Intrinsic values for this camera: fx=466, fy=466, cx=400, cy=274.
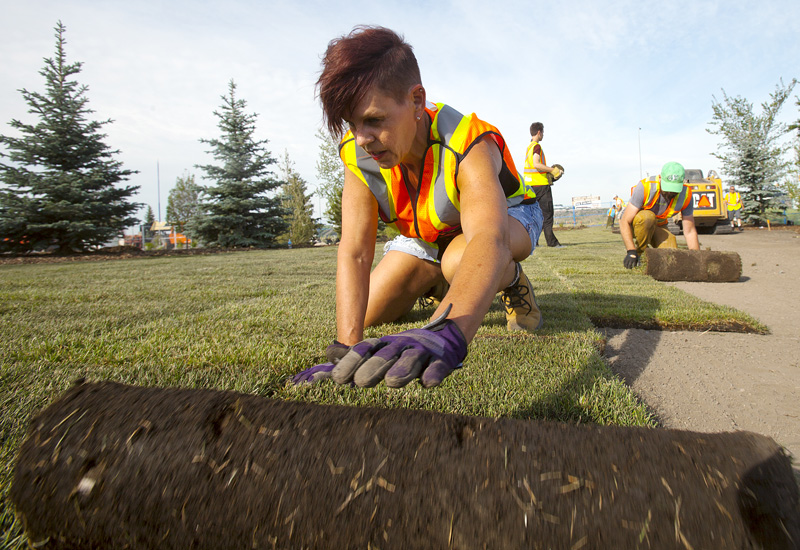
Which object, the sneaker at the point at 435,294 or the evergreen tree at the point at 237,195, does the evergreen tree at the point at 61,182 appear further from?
the sneaker at the point at 435,294

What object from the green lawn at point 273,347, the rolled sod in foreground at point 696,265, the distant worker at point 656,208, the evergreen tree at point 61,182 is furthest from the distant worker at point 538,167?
the evergreen tree at point 61,182

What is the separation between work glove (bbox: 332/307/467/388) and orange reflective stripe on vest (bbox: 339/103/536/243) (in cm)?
130

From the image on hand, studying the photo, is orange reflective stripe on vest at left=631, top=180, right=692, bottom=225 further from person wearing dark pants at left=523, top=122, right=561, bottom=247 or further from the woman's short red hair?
the woman's short red hair

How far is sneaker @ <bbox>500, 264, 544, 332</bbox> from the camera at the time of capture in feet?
10.8

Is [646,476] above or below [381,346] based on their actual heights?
below

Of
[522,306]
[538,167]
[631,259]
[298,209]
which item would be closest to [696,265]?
[631,259]

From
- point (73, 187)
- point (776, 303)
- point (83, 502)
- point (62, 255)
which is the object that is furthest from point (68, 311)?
point (73, 187)

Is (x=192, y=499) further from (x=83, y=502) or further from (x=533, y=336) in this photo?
(x=533, y=336)

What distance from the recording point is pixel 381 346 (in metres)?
1.02

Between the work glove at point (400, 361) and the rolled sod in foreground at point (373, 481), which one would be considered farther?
the work glove at point (400, 361)

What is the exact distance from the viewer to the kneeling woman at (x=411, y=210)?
1054 mm

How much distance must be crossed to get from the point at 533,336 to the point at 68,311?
368 centimetres

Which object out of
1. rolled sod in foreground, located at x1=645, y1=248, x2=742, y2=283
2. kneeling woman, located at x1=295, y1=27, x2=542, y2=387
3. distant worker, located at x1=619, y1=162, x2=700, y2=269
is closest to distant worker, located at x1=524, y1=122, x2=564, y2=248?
distant worker, located at x1=619, y1=162, x2=700, y2=269

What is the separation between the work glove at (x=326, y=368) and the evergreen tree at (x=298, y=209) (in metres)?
24.7
